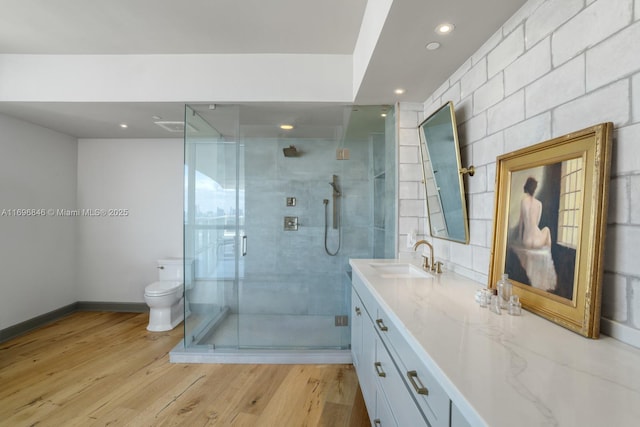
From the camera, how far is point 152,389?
83.3 inches

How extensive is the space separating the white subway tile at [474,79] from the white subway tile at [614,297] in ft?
3.79

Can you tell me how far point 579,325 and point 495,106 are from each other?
3.52 ft

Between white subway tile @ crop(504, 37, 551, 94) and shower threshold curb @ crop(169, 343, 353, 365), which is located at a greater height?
white subway tile @ crop(504, 37, 551, 94)

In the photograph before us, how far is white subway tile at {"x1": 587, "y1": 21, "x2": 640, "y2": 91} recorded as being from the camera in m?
0.82

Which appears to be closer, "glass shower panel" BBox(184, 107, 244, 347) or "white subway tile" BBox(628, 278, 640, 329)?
"white subway tile" BBox(628, 278, 640, 329)

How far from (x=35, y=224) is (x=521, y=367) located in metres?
4.48

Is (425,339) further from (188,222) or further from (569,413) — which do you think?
(188,222)

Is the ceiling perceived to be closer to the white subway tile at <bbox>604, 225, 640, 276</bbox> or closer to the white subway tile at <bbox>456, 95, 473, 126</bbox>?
the white subway tile at <bbox>456, 95, 473, 126</bbox>

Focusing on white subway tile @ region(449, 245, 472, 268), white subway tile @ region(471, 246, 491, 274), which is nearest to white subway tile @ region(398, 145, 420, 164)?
white subway tile @ region(449, 245, 472, 268)

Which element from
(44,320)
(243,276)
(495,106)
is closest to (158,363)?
(243,276)

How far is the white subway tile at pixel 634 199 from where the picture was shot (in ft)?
2.68

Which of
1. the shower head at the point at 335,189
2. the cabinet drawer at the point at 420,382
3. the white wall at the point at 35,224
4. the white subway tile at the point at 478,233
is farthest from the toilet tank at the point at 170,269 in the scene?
the white subway tile at the point at 478,233

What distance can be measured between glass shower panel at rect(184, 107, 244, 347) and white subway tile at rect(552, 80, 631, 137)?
2.47m

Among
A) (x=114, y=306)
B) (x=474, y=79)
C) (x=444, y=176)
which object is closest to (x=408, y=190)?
(x=444, y=176)
